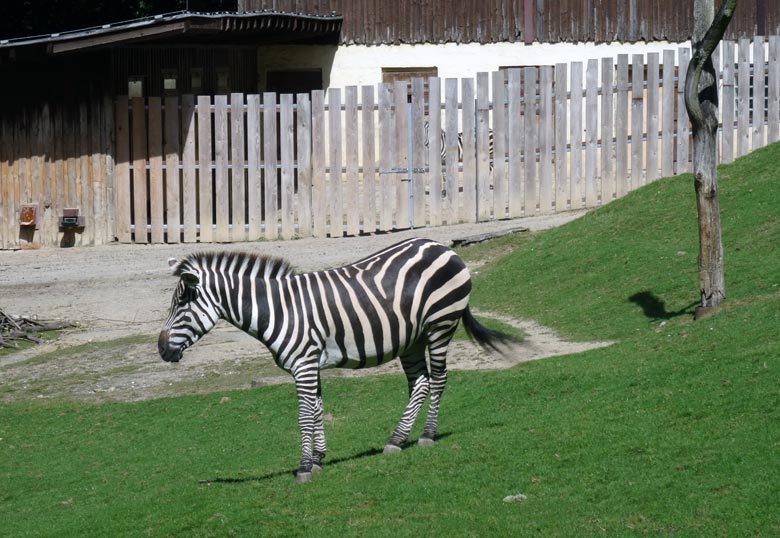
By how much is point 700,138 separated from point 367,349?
5.98m

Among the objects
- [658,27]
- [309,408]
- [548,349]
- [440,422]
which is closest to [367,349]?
[309,408]

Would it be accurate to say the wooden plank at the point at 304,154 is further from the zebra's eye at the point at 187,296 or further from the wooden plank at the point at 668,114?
the zebra's eye at the point at 187,296

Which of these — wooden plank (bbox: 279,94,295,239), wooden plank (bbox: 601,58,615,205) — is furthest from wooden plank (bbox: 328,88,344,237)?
wooden plank (bbox: 601,58,615,205)

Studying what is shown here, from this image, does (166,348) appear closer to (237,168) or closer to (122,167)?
(237,168)

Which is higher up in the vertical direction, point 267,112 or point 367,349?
point 267,112

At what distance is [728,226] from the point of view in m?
17.7

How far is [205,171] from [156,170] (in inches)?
37.9

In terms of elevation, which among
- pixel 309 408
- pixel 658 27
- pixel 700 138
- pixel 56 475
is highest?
pixel 658 27

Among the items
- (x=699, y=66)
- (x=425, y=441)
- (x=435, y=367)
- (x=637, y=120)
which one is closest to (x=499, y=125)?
(x=637, y=120)

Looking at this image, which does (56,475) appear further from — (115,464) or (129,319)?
(129,319)

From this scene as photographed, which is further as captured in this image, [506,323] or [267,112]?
[267,112]

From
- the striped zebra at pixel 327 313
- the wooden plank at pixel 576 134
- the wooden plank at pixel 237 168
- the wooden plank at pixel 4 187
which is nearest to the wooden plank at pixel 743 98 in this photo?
the wooden plank at pixel 576 134

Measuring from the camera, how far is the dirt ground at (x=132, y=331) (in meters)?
15.1

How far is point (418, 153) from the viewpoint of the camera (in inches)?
893
